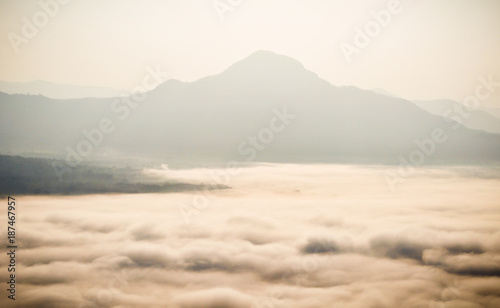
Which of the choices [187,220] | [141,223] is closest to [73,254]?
[141,223]

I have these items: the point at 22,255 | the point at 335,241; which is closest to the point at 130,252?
the point at 22,255

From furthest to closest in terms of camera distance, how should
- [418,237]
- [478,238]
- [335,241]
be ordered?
[418,237]
[335,241]
[478,238]

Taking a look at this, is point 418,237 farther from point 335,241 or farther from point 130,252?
point 130,252

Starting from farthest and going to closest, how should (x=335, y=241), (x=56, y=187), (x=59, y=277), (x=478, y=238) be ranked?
(x=56, y=187) < (x=335, y=241) < (x=478, y=238) < (x=59, y=277)

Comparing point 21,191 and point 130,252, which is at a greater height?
point 21,191

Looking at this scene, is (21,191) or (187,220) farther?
(21,191)

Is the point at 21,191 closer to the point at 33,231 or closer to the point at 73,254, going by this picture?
the point at 33,231

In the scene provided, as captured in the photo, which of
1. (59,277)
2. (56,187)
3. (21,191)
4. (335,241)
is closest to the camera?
(59,277)

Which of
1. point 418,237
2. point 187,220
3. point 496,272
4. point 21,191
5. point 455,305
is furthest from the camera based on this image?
point 21,191

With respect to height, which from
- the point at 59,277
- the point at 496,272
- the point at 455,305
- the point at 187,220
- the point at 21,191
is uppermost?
the point at 21,191
